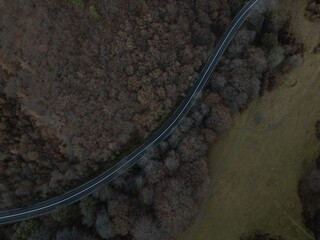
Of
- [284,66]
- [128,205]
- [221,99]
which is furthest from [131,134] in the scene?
[284,66]

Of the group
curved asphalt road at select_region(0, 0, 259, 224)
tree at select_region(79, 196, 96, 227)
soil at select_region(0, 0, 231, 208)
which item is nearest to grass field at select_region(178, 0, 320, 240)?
curved asphalt road at select_region(0, 0, 259, 224)

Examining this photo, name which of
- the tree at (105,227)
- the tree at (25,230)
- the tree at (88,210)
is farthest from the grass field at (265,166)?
the tree at (25,230)

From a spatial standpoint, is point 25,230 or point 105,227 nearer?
point 105,227

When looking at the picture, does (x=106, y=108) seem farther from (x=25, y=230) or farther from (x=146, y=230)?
(x=25, y=230)

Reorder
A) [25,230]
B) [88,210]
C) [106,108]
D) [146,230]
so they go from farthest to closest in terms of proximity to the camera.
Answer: [106,108], [25,230], [88,210], [146,230]

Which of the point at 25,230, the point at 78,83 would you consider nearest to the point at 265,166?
the point at 78,83

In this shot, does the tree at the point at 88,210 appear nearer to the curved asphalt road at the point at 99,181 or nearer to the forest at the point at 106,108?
the forest at the point at 106,108
